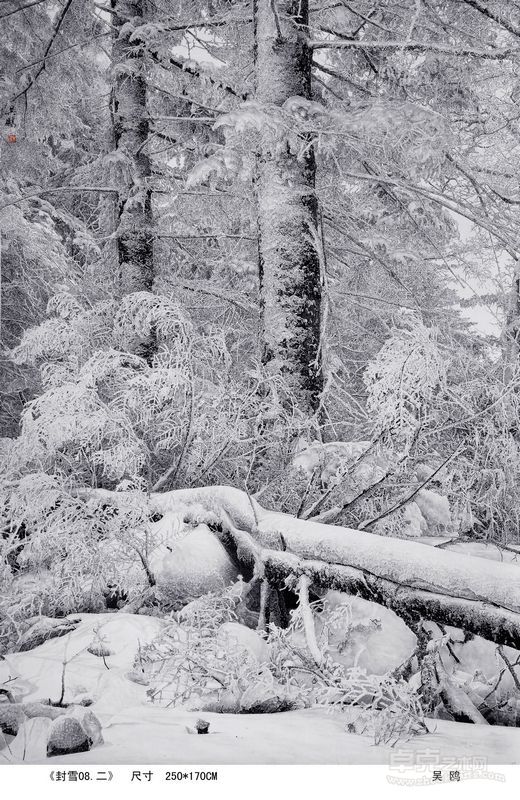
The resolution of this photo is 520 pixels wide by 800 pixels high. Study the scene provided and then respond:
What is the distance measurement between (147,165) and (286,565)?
5.65m

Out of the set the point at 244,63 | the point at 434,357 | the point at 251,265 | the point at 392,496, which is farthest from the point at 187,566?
the point at 244,63

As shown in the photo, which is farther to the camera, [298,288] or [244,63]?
[244,63]

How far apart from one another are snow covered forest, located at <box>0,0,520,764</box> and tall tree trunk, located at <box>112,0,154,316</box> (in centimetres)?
3

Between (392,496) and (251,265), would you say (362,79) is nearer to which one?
(251,265)

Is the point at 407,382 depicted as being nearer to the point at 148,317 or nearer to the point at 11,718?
the point at 148,317

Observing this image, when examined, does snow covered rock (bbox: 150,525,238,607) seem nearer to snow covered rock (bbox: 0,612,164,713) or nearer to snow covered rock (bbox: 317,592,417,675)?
snow covered rock (bbox: 0,612,164,713)

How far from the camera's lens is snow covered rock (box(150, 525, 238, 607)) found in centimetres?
326

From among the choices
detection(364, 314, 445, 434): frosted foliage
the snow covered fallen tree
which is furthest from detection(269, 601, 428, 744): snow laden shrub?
detection(364, 314, 445, 434): frosted foliage

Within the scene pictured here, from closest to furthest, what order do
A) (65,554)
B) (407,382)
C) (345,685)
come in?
(345,685), (65,554), (407,382)

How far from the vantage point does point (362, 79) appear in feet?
21.4

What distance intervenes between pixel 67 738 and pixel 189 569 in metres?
1.31

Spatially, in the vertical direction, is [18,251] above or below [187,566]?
above

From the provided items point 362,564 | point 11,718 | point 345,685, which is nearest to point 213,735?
point 345,685

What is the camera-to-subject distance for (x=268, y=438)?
13.8ft
